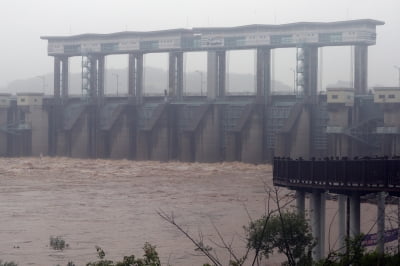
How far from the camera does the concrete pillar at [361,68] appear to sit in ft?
166

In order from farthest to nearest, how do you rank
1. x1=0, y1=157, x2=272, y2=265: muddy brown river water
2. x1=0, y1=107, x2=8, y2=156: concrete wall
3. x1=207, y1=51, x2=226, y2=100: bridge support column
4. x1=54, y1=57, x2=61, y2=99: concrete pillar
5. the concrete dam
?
1. x1=54, y1=57, x2=61, y2=99: concrete pillar
2. x1=0, y1=107, x2=8, y2=156: concrete wall
3. x1=207, y1=51, x2=226, y2=100: bridge support column
4. the concrete dam
5. x1=0, y1=157, x2=272, y2=265: muddy brown river water

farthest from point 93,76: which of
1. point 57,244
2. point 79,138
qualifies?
point 57,244

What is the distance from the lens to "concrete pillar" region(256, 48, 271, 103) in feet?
167

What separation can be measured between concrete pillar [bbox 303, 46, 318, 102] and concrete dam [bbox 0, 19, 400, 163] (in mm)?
63

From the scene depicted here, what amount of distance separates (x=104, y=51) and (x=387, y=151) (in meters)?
25.5

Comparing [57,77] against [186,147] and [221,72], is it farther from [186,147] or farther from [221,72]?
[186,147]

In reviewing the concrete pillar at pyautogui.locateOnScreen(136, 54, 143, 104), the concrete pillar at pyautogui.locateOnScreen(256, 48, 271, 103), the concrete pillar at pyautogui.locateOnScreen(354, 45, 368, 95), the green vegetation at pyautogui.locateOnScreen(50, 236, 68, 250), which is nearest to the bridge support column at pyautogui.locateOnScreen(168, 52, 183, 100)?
the concrete pillar at pyautogui.locateOnScreen(136, 54, 143, 104)

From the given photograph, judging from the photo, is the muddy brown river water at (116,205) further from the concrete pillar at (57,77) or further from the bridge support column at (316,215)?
the concrete pillar at (57,77)

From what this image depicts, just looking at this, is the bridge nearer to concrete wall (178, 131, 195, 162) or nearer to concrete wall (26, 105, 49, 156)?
concrete wall (178, 131, 195, 162)

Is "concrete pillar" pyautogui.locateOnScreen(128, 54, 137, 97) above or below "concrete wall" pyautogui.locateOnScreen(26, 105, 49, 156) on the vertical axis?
above

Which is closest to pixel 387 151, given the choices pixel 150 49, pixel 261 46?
pixel 261 46

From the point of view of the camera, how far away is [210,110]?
51.9m

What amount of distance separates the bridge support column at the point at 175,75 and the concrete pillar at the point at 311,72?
32.2 ft

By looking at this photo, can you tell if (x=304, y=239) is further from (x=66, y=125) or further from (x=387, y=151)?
(x=66, y=125)
